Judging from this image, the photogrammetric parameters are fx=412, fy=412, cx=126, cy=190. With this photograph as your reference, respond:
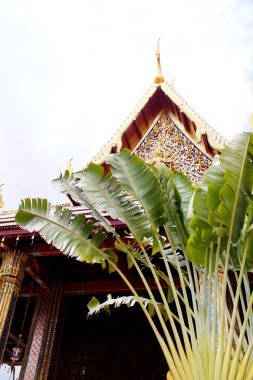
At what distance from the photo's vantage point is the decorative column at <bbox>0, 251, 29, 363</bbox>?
4.72 meters

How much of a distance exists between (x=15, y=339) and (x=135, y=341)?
3.26 m

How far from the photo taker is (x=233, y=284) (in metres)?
5.09

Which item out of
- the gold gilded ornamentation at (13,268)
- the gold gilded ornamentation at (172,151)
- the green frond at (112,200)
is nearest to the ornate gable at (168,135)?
the gold gilded ornamentation at (172,151)

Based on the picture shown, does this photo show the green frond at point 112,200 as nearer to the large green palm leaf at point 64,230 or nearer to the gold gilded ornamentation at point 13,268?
the large green palm leaf at point 64,230

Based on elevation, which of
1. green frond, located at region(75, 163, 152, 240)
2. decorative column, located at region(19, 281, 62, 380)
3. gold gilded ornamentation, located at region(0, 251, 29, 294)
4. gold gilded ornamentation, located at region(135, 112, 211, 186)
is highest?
gold gilded ornamentation, located at region(135, 112, 211, 186)

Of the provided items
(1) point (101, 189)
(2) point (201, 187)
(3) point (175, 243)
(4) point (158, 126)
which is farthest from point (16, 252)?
(4) point (158, 126)

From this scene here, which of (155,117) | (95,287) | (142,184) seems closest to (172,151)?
(155,117)

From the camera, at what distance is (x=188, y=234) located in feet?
13.1

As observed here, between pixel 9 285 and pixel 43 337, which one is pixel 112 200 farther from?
pixel 43 337

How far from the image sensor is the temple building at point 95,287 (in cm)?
535

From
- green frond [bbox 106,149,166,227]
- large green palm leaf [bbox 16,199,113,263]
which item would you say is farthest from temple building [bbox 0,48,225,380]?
green frond [bbox 106,149,166,227]

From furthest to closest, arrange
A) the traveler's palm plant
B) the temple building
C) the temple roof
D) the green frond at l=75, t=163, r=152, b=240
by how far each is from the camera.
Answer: the temple roof < the temple building < the green frond at l=75, t=163, r=152, b=240 < the traveler's palm plant

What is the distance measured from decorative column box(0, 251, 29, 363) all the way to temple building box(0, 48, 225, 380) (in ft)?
0.04

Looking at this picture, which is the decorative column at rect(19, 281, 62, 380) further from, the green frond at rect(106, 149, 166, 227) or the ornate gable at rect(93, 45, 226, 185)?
the green frond at rect(106, 149, 166, 227)
